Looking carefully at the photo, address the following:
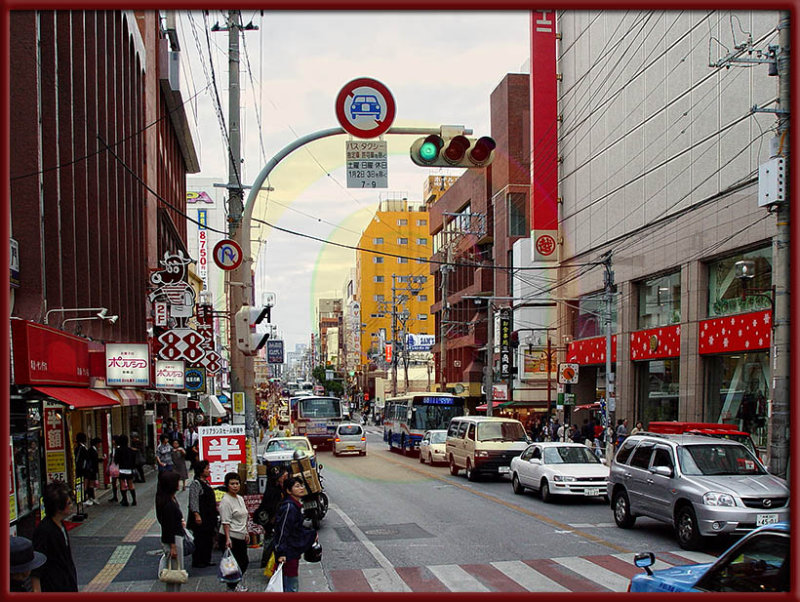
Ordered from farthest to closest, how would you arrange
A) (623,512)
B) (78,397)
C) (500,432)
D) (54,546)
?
(500,432), (623,512), (78,397), (54,546)

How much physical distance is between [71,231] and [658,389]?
87.7 ft

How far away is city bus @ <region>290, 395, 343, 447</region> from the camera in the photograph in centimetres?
4421

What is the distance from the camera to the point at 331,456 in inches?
1608

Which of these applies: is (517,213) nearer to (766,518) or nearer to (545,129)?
(545,129)

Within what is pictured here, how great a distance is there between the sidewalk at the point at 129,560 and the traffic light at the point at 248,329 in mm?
3463

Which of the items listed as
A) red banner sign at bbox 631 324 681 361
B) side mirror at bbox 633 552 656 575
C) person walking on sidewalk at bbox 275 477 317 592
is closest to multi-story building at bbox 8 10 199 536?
person walking on sidewalk at bbox 275 477 317 592

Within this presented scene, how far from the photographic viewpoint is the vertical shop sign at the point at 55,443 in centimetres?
1731

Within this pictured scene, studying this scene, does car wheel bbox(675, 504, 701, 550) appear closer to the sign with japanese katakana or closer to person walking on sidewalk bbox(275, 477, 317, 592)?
person walking on sidewalk bbox(275, 477, 317, 592)

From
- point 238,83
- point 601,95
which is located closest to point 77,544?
point 238,83

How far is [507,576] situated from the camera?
1154 cm

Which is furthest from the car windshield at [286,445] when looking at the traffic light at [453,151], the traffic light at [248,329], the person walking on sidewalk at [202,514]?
the traffic light at [453,151]

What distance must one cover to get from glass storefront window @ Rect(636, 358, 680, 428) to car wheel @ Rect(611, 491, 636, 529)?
19.8 metres

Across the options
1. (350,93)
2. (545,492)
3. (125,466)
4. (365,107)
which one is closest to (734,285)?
(545,492)

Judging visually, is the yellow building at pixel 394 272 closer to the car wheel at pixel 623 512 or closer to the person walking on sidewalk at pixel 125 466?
the person walking on sidewalk at pixel 125 466
